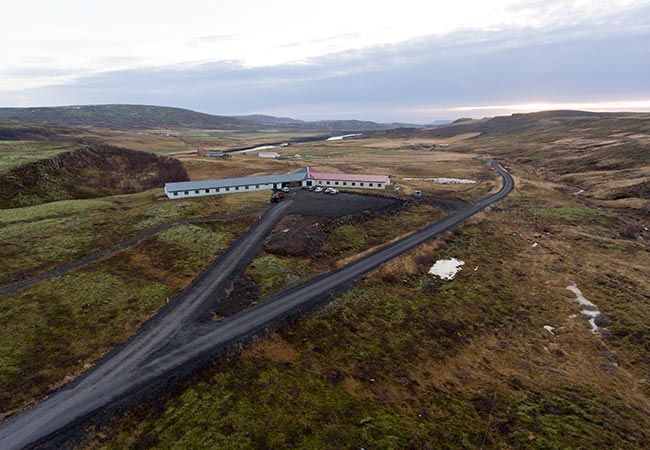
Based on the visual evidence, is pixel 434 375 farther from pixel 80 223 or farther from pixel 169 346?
pixel 80 223

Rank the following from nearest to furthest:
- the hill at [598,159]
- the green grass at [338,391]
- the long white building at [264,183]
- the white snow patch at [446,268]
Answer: the green grass at [338,391] < the white snow patch at [446,268] < the long white building at [264,183] < the hill at [598,159]

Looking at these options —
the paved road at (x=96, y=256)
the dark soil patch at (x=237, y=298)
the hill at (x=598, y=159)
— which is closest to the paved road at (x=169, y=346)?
the dark soil patch at (x=237, y=298)

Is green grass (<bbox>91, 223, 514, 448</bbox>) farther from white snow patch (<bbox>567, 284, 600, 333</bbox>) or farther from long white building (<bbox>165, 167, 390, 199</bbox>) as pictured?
long white building (<bbox>165, 167, 390, 199</bbox>)

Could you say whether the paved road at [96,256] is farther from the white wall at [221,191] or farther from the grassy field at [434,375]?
the grassy field at [434,375]

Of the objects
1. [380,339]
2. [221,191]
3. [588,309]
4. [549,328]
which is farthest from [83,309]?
[588,309]

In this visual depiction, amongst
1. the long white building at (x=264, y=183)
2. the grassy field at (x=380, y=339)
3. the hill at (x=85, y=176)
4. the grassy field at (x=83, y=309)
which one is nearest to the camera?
the grassy field at (x=380, y=339)

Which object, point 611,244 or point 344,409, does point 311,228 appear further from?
point 611,244

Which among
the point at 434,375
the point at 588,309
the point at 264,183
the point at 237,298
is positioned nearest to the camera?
the point at 434,375
